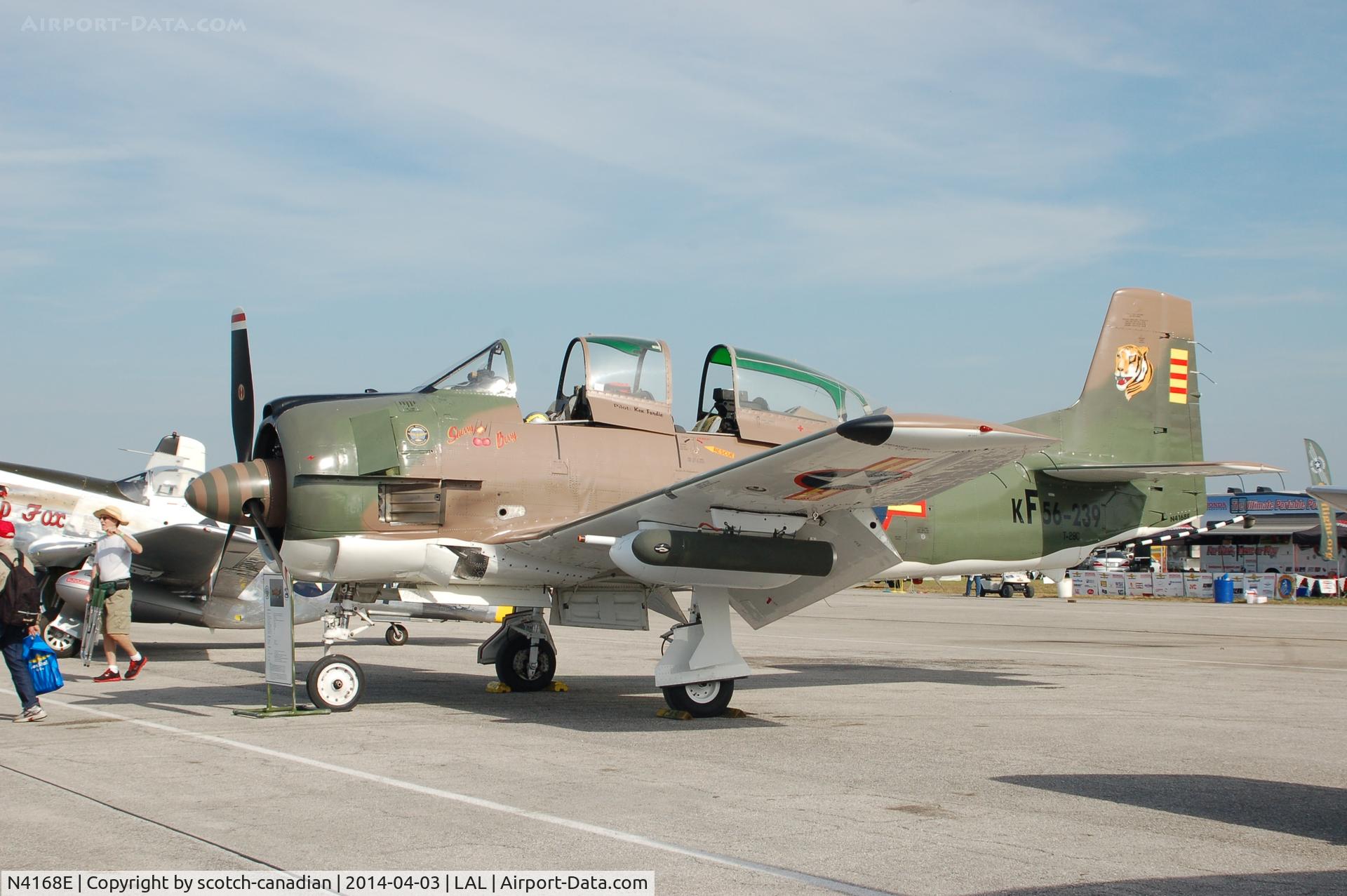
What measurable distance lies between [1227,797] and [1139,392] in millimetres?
7827

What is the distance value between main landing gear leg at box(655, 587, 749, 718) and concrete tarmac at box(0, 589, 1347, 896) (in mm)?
262

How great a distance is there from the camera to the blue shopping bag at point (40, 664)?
8.47 meters

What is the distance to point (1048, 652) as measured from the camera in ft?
55.6

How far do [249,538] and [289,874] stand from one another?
1110cm

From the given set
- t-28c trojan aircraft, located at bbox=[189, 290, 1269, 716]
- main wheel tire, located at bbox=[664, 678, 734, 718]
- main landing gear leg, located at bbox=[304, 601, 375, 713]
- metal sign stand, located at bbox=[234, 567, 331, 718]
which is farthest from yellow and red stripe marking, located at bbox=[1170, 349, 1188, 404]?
metal sign stand, located at bbox=[234, 567, 331, 718]

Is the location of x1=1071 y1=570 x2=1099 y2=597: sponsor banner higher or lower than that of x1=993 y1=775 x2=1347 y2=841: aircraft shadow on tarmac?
lower

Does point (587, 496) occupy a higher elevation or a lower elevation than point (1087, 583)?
higher

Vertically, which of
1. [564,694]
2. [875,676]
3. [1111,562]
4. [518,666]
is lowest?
[1111,562]

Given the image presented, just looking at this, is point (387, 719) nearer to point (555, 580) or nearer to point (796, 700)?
point (555, 580)

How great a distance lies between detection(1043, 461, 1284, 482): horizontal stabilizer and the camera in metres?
10.5

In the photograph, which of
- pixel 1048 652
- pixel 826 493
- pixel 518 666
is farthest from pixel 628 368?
pixel 1048 652

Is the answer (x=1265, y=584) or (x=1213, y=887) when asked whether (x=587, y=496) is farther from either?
(x=1265, y=584)

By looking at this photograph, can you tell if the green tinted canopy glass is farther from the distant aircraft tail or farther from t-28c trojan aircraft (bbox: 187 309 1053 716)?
the distant aircraft tail

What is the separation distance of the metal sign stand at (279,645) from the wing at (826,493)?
181 centimetres
